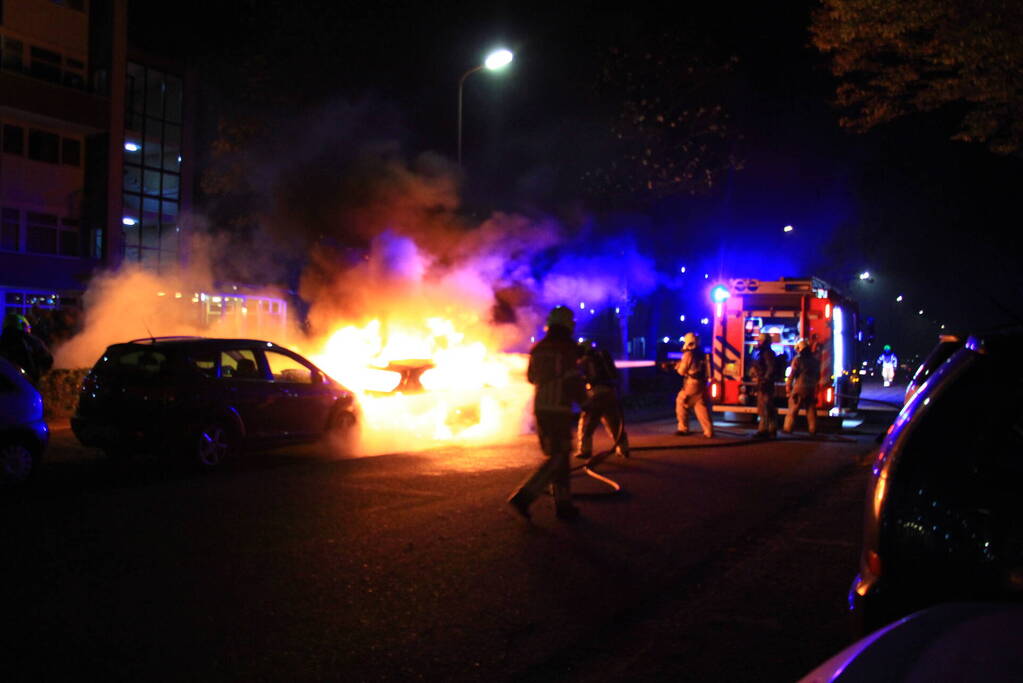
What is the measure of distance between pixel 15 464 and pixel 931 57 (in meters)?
12.6

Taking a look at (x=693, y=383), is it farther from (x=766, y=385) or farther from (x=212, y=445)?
(x=212, y=445)

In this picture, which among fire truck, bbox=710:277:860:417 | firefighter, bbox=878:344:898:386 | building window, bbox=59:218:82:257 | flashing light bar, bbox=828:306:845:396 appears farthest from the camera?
firefighter, bbox=878:344:898:386

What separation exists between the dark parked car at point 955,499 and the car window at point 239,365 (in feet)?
26.6

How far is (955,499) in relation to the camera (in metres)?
2.64

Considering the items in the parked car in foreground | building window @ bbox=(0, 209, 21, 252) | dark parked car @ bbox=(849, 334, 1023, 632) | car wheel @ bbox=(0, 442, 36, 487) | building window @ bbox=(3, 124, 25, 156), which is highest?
building window @ bbox=(3, 124, 25, 156)

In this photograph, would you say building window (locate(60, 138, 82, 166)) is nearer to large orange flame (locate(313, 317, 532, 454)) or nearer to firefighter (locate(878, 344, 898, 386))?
large orange flame (locate(313, 317, 532, 454))

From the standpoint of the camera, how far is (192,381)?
30.0 ft

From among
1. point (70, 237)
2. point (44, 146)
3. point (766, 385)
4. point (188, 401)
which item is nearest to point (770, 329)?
point (766, 385)

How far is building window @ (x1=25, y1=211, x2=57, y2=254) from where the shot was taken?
2459 centimetres

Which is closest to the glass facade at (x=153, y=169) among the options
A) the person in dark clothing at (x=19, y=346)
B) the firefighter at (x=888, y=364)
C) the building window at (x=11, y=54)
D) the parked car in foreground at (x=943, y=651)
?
the building window at (x=11, y=54)

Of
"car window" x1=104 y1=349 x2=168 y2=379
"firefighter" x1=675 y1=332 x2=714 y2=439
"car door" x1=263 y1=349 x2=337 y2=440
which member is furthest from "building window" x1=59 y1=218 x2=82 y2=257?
"firefighter" x1=675 y1=332 x2=714 y2=439

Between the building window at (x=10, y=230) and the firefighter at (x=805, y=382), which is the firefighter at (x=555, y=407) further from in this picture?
the building window at (x=10, y=230)

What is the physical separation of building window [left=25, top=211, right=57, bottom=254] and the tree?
2194 centimetres

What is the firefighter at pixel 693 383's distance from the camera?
1261 centimetres
